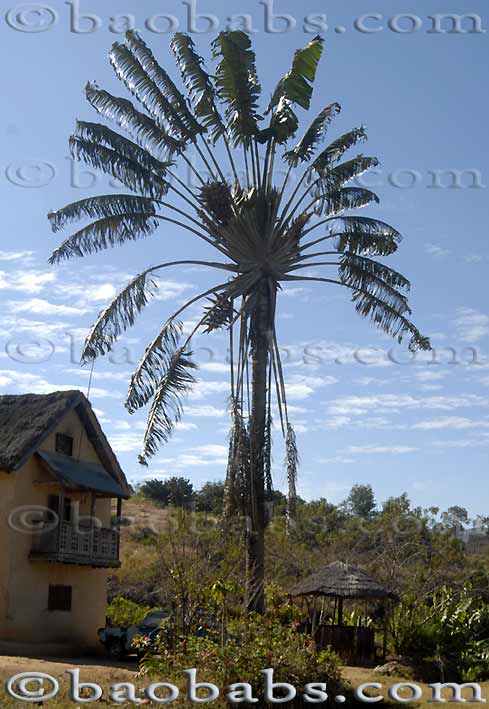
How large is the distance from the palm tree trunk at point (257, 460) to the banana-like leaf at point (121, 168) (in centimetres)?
398

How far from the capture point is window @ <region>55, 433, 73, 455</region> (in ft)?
94.1

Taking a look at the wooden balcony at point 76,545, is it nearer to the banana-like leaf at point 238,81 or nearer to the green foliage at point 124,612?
the green foliage at point 124,612

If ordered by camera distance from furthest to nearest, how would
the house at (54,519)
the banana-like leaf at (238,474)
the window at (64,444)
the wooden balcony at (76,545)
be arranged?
the window at (64,444)
the wooden balcony at (76,545)
the house at (54,519)
the banana-like leaf at (238,474)

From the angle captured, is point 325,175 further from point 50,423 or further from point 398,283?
point 50,423

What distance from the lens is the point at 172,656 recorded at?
56.6 feet

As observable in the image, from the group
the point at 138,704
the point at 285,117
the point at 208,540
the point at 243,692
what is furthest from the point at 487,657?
the point at 285,117

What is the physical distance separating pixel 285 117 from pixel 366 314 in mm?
4930

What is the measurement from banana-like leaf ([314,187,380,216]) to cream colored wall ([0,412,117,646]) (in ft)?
35.1

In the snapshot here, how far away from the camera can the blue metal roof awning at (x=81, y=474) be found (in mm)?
26781

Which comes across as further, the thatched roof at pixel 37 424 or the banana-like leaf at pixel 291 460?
the thatched roof at pixel 37 424

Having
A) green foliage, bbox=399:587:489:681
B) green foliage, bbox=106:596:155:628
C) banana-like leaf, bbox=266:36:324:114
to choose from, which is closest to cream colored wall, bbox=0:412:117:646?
green foliage, bbox=106:596:155:628

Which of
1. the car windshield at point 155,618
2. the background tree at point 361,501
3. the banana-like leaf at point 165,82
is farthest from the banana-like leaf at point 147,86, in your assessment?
the background tree at point 361,501

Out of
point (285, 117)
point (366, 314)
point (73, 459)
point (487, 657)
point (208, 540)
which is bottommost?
point (487, 657)

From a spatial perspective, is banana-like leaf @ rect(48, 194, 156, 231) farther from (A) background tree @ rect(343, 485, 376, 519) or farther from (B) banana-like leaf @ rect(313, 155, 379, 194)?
(A) background tree @ rect(343, 485, 376, 519)
